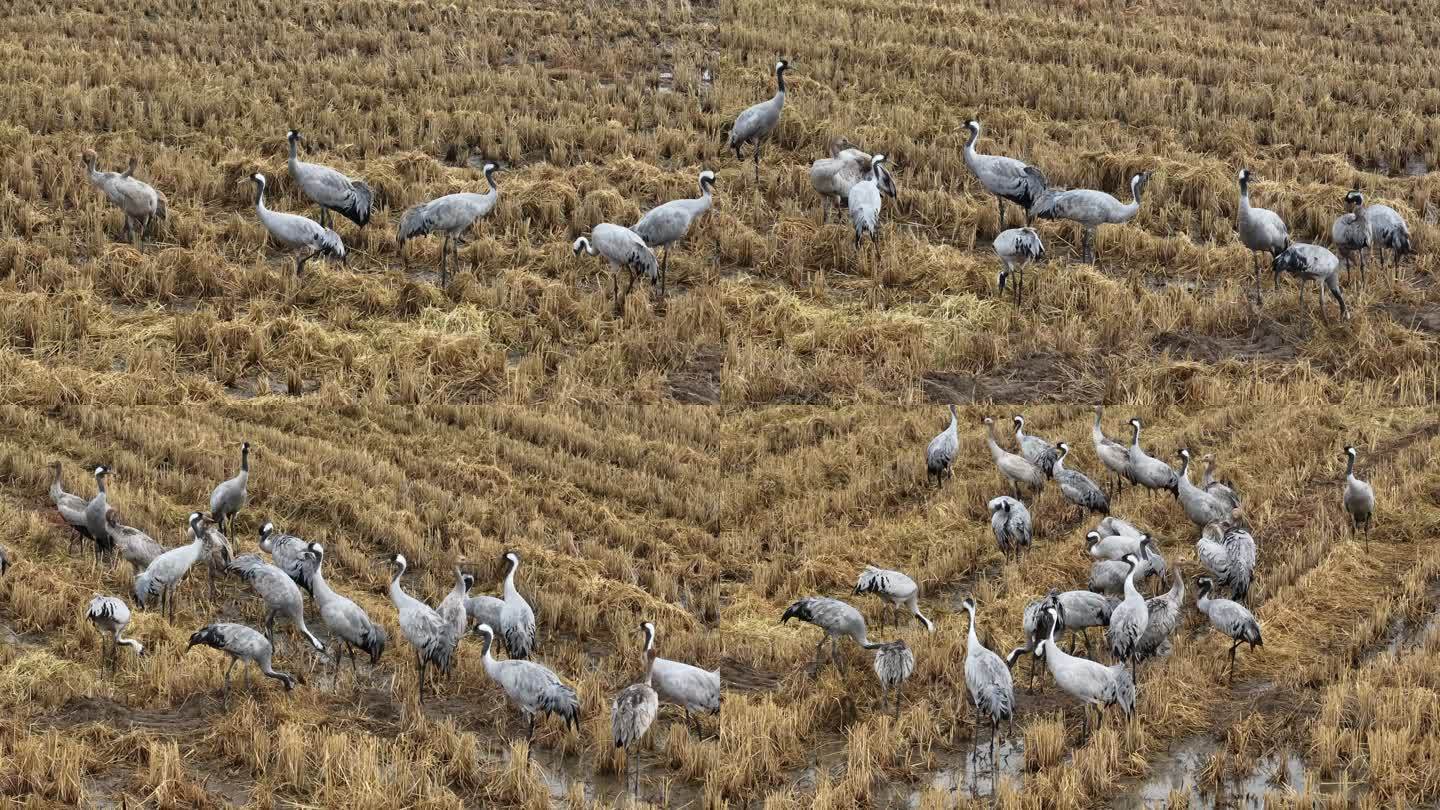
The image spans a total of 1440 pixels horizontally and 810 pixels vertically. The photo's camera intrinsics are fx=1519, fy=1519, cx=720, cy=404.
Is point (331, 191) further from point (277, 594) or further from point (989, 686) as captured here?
point (989, 686)

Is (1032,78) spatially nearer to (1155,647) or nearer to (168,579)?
(1155,647)

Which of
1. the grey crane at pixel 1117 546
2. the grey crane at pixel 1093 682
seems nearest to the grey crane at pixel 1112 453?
the grey crane at pixel 1117 546

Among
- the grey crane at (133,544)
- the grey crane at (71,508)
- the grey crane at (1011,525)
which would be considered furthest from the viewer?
the grey crane at (1011,525)

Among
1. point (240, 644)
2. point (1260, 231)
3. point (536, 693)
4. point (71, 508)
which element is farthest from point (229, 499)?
point (1260, 231)

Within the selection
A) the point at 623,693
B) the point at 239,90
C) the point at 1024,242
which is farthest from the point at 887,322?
the point at 239,90

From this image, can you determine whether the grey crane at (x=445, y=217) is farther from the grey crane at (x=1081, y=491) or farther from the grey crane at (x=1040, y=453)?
the grey crane at (x=1081, y=491)

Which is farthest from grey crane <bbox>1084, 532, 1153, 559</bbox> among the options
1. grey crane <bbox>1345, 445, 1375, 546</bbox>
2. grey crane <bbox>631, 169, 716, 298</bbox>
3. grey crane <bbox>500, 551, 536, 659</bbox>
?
grey crane <bbox>500, 551, 536, 659</bbox>
